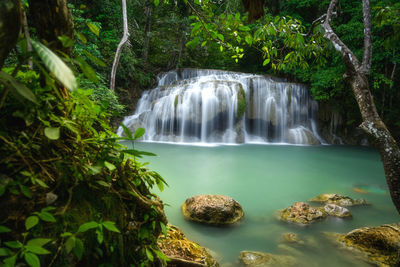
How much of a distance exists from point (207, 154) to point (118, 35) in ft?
32.9

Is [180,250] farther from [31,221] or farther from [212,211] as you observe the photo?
[212,211]

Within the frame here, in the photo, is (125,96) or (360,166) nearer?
(360,166)

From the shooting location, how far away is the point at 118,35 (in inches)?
561

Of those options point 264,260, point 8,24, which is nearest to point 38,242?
point 8,24

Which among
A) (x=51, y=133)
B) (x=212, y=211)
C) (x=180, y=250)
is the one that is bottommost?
(x=212, y=211)

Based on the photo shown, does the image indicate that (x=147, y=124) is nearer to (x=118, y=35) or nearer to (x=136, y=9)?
(x=118, y=35)

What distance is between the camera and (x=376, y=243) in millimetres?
2785

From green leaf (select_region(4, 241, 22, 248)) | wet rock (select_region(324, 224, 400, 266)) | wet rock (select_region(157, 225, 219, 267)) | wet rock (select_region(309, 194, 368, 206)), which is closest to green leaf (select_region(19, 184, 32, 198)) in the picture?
green leaf (select_region(4, 241, 22, 248))

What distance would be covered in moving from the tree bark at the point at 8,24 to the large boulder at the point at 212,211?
10.2 ft

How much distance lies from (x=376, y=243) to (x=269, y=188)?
110 inches

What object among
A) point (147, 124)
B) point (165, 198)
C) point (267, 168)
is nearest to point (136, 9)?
point (147, 124)

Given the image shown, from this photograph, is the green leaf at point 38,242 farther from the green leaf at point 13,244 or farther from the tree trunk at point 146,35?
the tree trunk at point 146,35

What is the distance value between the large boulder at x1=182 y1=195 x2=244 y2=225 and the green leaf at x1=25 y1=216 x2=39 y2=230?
9.18 feet

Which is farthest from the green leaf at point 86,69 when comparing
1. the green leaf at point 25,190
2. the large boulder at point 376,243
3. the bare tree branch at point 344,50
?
the large boulder at point 376,243
